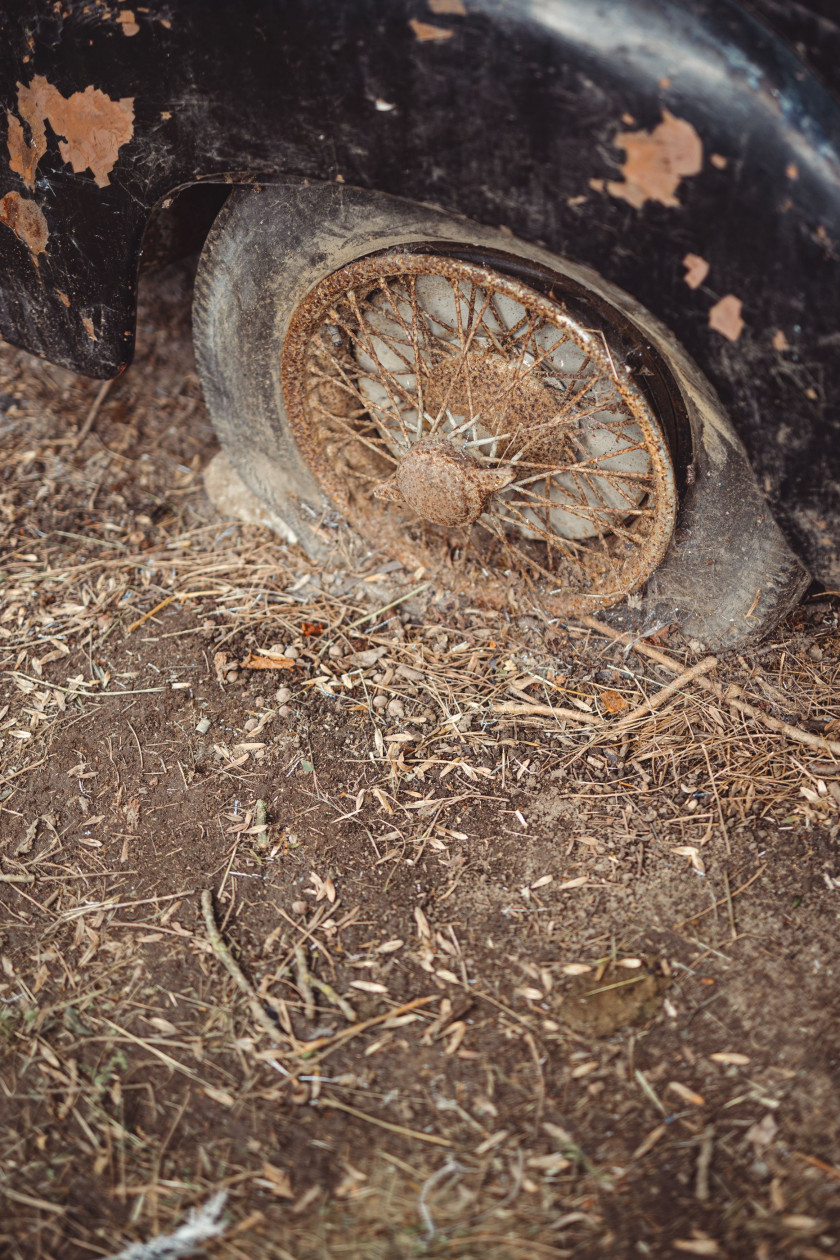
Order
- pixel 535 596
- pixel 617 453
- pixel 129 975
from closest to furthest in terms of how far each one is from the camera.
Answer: pixel 129 975 < pixel 617 453 < pixel 535 596

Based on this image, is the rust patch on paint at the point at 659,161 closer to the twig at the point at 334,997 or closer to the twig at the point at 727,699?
the twig at the point at 727,699

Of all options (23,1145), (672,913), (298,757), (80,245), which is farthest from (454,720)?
(80,245)

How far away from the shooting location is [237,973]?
1.86 meters

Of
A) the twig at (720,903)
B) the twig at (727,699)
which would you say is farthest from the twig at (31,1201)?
the twig at (727,699)

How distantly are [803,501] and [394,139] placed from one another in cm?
108

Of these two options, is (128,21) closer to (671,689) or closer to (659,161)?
(659,161)

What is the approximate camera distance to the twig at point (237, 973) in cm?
176

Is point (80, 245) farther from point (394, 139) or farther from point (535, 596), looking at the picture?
point (535, 596)

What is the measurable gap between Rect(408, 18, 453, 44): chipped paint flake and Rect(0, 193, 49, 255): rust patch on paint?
1071mm

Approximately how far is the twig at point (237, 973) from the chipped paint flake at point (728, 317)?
159cm

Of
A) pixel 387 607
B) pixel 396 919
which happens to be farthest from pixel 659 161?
pixel 396 919

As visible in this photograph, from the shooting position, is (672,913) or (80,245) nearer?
(672,913)

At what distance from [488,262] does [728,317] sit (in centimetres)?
60

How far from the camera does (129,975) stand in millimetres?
1878
